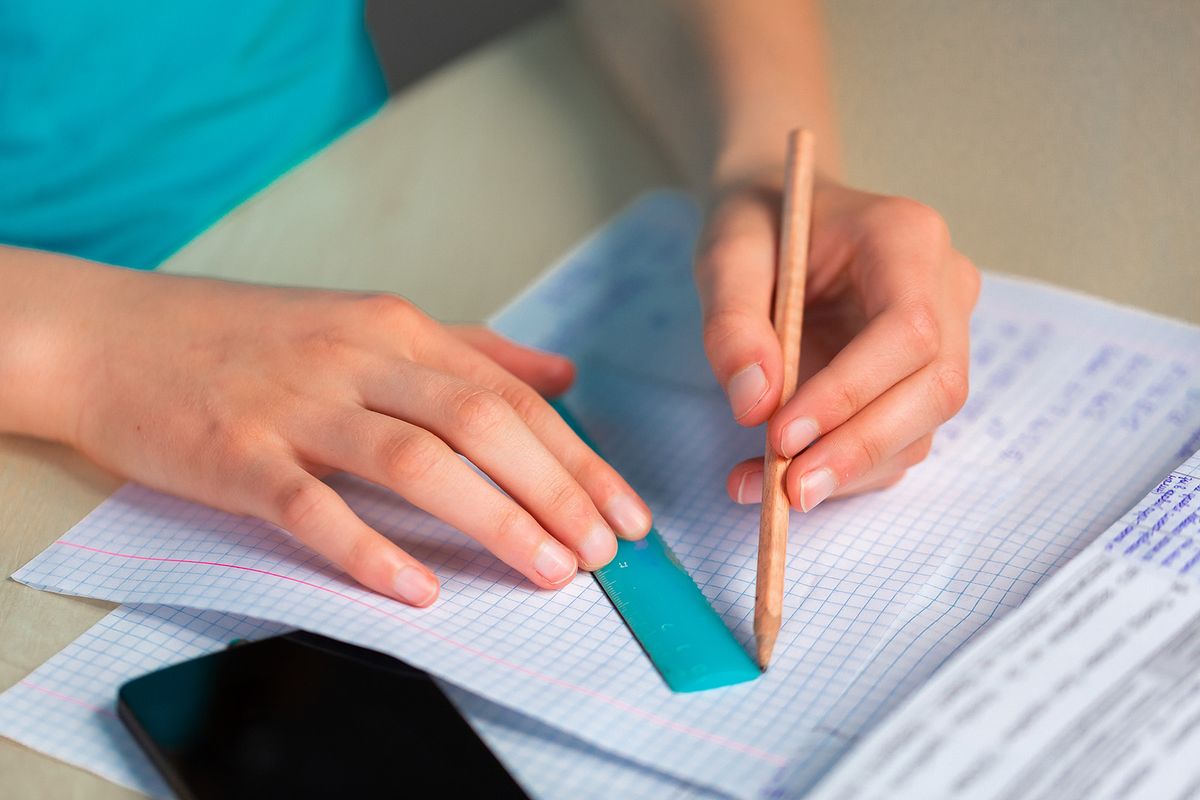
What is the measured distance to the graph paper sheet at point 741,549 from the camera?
1.59ft

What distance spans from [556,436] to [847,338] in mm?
198

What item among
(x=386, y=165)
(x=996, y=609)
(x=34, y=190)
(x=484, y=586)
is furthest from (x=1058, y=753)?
(x=34, y=190)

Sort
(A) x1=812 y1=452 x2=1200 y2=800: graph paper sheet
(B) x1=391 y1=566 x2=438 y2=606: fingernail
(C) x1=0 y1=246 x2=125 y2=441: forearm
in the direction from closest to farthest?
(A) x1=812 y1=452 x2=1200 y2=800: graph paper sheet, (B) x1=391 y1=566 x2=438 y2=606: fingernail, (C) x1=0 y1=246 x2=125 y2=441: forearm

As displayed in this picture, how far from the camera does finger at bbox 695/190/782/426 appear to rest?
0.60 meters

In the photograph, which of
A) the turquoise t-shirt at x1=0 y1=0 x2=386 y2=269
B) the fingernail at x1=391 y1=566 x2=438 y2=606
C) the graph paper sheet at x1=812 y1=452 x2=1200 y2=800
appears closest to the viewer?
the graph paper sheet at x1=812 y1=452 x2=1200 y2=800

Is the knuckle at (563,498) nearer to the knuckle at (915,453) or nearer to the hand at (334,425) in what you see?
the hand at (334,425)

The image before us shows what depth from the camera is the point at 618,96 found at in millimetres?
983

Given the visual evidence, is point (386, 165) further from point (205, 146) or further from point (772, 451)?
point (772, 451)

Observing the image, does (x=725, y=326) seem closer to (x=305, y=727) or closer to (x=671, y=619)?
(x=671, y=619)

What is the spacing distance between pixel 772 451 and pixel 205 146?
0.55 metres

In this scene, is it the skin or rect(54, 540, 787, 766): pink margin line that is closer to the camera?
rect(54, 540, 787, 766): pink margin line

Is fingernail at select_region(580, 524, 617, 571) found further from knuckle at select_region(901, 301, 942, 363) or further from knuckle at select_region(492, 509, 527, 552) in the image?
knuckle at select_region(901, 301, 942, 363)

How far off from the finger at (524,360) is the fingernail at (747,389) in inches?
5.5

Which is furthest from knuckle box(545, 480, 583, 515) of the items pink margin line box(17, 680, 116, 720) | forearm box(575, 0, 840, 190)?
forearm box(575, 0, 840, 190)
